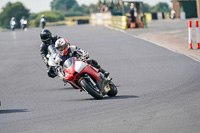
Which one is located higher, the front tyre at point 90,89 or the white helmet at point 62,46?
the white helmet at point 62,46

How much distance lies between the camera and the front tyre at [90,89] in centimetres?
1095

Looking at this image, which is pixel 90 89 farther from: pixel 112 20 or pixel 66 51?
pixel 112 20

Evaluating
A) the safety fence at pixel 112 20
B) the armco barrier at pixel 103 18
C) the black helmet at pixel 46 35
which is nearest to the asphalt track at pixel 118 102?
the black helmet at pixel 46 35

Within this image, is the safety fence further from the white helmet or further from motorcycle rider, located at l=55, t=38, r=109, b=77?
the white helmet

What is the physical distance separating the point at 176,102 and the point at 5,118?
2.98 m

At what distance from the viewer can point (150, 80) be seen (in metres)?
14.4

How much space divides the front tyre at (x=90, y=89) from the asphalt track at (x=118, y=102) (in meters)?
0.14

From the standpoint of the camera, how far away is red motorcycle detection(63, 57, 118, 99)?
11.1 metres

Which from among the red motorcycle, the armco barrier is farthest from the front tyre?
the armco barrier

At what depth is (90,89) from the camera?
11.0m

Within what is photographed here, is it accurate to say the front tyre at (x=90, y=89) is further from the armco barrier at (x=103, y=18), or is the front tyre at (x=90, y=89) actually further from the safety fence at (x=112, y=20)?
the armco barrier at (x=103, y=18)

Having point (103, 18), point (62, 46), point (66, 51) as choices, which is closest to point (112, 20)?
point (103, 18)

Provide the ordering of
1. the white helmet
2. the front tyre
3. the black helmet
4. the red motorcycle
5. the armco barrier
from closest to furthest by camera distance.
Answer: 1. the front tyre
2. the red motorcycle
3. the white helmet
4. the black helmet
5. the armco barrier

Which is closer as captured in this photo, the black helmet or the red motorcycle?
the red motorcycle
